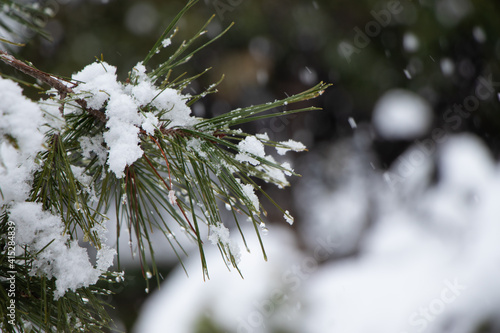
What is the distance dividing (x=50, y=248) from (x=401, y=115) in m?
2.48

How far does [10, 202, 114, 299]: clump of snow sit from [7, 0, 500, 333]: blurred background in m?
1.56

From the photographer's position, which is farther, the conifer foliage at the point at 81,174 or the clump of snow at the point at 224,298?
the clump of snow at the point at 224,298

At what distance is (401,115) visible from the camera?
8.18 feet

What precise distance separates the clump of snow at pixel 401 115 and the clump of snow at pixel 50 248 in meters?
2.29

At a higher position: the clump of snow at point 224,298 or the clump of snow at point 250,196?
the clump of snow at point 250,196

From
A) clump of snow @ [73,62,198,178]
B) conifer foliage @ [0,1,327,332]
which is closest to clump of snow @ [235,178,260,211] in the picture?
conifer foliage @ [0,1,327,332]

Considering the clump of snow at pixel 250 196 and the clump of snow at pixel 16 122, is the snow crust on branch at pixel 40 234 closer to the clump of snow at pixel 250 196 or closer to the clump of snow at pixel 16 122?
the clump of snow at pixel 16 122

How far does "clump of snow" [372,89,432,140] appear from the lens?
2375mm

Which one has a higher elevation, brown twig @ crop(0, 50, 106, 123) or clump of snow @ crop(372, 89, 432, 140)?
brown twig @ crop(0, 50, 106, 123)

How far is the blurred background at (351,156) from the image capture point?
2021mm

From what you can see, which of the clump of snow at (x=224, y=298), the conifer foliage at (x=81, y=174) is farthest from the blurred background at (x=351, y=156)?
the conifer foliage at (x=81, y=174)

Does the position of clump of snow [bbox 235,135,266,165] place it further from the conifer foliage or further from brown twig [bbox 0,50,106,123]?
brown twig [bbox 0,50,106,123]

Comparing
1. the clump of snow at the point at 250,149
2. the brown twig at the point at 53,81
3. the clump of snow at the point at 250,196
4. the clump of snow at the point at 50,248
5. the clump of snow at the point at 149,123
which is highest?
the brown twig at the point at 53,81

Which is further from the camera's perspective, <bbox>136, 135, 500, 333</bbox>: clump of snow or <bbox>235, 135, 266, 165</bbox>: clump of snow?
<bbox>136, 135, 500, 333</bbox>: clump of snow
